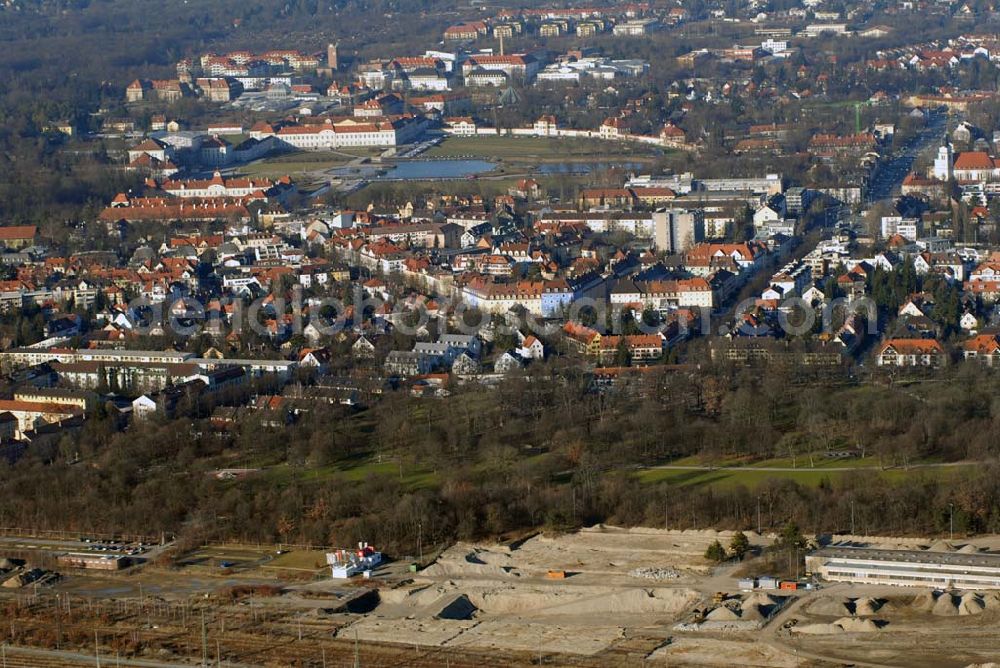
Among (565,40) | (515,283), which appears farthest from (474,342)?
(565,40)

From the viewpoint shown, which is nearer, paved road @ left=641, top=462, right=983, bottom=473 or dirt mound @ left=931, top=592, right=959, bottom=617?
dirt mound @ left=931, top=592, right=959, bottom=617

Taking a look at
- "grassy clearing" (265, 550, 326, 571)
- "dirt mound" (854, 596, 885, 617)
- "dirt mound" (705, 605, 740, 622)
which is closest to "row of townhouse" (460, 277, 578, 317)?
"grassy clearing" (265, 550, 326, 571)

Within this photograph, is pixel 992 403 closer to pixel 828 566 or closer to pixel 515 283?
pixel 828 566

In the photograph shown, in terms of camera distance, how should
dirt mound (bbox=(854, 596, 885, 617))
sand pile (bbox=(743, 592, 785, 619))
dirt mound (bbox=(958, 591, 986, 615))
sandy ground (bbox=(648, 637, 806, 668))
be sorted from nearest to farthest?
Result: 1. sandy ground (bbox=(648, 637, 806, 668))
2. dirt mound (bbox=(958, 591, 986, 615))
3. dirt mound (bbox=(854, 596, 885, 617))
4. sand pile (bbox=(743, 592, 785, 619))

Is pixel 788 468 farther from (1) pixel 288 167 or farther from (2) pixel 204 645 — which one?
(1) pixel 288 167

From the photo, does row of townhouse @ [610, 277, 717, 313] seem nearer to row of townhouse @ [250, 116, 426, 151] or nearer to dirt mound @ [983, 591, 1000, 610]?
dirt mound @ [983, 591, 1000, 610]

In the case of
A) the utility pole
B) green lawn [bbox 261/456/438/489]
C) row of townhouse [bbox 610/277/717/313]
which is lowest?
row of townhouse [bbox 610/277/717/313]
